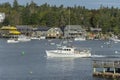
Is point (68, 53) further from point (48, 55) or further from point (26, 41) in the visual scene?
point (26, 41)

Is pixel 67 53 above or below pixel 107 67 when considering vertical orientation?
below

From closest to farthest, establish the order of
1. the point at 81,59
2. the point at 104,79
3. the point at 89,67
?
the point at 104,79 < the point at 89,67 < the point at 81,59

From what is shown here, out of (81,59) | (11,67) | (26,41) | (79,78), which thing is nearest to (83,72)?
(79,78)

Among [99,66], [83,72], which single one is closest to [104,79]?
[99,66]

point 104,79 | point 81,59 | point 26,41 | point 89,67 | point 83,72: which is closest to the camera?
point 104,79

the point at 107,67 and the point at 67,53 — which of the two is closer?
the point at 107,67

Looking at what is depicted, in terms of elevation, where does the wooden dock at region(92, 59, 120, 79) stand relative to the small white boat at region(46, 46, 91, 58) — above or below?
above

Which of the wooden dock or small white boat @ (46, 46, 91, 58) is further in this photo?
small white boat @ (46, 46, 91, 58)

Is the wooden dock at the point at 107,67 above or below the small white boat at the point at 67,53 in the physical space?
above

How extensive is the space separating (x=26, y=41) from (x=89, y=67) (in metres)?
108

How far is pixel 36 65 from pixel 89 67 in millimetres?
9120

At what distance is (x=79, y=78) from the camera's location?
6862cm

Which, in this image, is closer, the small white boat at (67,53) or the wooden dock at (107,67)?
the wooden dock at (107,67)

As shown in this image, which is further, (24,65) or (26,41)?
(26,41)
